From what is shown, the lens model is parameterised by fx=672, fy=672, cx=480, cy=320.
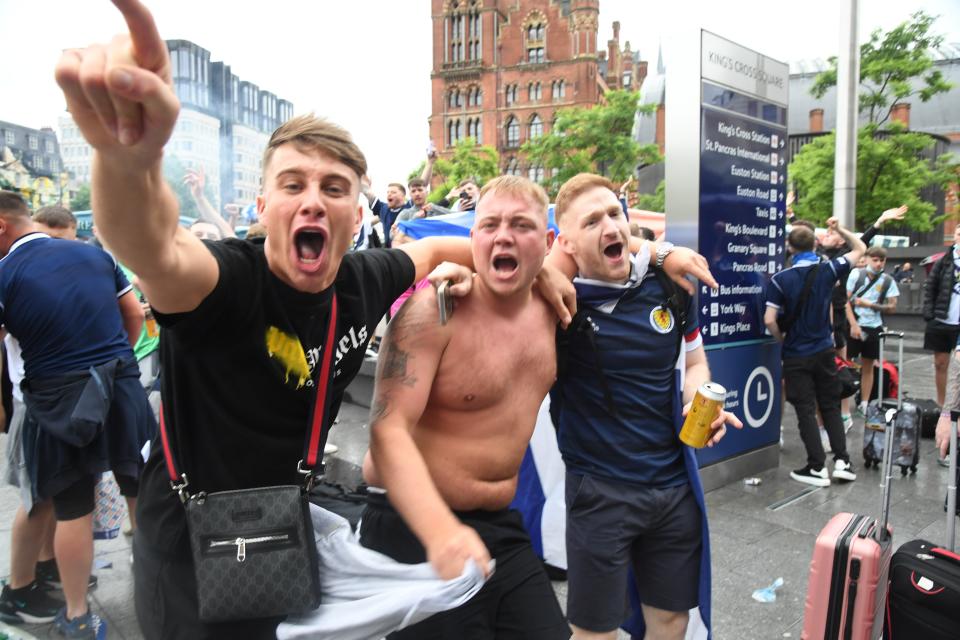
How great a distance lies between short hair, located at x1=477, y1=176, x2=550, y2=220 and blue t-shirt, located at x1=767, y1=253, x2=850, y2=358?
4088 mm

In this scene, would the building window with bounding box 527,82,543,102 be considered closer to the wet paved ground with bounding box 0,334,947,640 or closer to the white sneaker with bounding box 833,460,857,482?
the wet paved ground with bounding box 0,334,947,640

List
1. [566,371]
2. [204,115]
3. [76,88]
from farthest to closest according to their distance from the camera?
[204,115], [566,371], [76,88]

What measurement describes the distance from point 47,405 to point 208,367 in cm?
238

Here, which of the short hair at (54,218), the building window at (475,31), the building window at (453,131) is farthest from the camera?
the building window at (475,31)

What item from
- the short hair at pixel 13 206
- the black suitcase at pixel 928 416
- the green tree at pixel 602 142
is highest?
the green tree at pixel 602 142

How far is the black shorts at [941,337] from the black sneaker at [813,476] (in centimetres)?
273

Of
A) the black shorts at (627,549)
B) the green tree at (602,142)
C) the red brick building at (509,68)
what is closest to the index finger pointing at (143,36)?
the black shorts at (627,549)

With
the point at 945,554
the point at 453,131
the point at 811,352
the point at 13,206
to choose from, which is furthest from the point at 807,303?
the point at 453,131

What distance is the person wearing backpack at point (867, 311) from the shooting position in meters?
8.31

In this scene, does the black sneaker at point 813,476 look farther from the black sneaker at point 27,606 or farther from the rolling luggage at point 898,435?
the black sneaker at point 27,606

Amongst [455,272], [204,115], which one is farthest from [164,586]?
[204,115]

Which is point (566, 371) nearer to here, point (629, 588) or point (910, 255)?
point (629, 588)

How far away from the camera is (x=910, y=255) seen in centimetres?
2511

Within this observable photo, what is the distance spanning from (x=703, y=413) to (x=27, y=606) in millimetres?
3625
